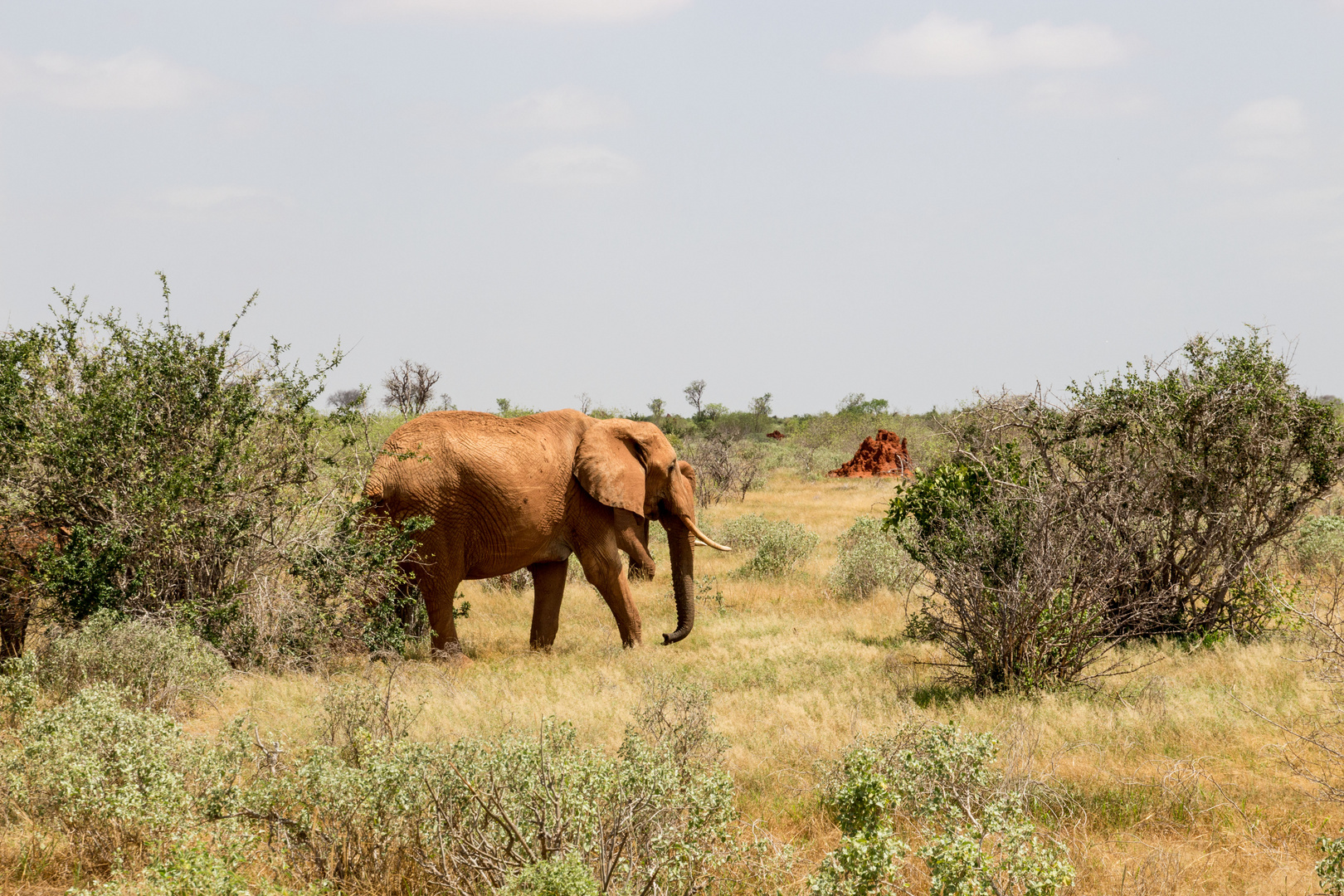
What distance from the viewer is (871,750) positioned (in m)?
5.18

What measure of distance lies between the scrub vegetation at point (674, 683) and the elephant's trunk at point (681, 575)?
11.1 inches

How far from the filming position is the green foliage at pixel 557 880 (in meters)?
3.80

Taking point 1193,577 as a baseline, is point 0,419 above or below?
above

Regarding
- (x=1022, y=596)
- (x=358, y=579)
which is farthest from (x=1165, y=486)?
(x=358, y=579)

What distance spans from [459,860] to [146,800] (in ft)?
5.48

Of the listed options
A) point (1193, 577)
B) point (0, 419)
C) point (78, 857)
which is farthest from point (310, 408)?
point (1193, 577)

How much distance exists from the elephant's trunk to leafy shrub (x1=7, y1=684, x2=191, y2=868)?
20.1ft

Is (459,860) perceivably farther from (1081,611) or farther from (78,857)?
(1081,611)

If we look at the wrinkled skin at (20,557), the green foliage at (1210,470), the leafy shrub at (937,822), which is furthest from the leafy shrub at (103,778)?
the green foliage at (1210,470)

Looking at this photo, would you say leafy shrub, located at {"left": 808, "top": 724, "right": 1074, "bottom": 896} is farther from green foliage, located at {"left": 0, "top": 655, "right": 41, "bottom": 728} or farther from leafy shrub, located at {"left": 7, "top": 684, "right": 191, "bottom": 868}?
green foliage, located at {"left": 0, "top": 655, "right": 41, "bottom": 728}

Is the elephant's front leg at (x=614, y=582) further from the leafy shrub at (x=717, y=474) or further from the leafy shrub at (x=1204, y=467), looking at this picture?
the leafy shrub at (x=717, y=474)

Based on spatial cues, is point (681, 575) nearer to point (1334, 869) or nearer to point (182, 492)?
point (182, 492)

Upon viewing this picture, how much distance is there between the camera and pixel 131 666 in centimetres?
734

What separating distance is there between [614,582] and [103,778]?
608 centimetres
